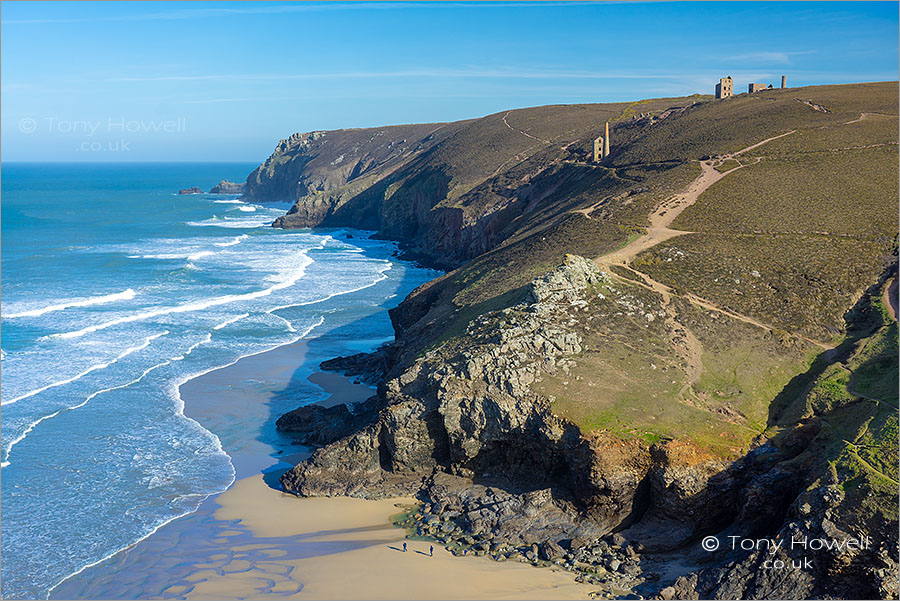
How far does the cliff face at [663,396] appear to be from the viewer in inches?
774

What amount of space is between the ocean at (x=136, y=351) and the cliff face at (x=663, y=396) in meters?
4.60

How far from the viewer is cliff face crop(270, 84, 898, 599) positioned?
64.5 ft

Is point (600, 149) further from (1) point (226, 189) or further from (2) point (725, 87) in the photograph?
(1) point (226, 189)

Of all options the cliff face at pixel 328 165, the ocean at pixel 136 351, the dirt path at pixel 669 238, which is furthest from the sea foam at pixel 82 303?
the cliff face at pixel 328 165

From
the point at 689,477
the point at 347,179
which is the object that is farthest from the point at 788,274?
the point at 347,179

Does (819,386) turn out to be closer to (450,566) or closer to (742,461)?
(742,461)

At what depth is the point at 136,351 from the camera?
4159 cm

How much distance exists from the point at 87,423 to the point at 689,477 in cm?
2368

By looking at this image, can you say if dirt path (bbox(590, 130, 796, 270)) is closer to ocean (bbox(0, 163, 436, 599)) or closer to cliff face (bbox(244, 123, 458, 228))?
ocean (bbox(0, 163, 436, 599))

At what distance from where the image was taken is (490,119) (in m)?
114

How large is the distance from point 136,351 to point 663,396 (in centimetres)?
2922

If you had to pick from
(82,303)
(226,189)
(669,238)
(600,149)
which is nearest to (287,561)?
(669,238)

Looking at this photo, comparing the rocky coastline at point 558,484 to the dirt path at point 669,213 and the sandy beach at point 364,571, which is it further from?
the dirt path at point 669,213

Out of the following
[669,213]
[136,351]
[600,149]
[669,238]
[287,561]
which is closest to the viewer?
[287,561]
